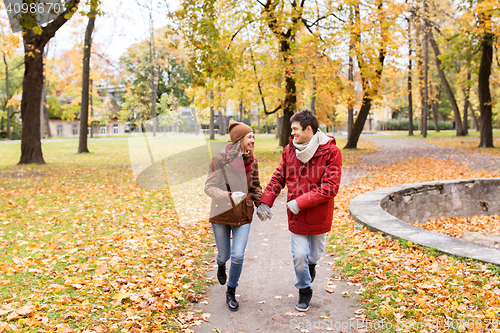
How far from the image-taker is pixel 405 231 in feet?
18.2

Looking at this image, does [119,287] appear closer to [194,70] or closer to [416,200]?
[416,200]

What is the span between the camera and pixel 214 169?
3.83m

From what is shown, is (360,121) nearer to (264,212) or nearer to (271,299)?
(271,299)

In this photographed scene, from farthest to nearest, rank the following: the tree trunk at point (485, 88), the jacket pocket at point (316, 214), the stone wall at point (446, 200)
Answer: the tree trunk at point (485, 88) < the stone wall at point (446, 200) < the jacket pocket at point (316, 214)

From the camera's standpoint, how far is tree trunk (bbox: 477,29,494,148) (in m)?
18.5

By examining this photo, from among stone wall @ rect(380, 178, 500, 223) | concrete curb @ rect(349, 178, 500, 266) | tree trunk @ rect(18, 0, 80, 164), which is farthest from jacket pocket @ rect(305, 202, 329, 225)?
tree trunk @ rect(18, 0, 80, 164)

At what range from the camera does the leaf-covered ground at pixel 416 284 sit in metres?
3.46

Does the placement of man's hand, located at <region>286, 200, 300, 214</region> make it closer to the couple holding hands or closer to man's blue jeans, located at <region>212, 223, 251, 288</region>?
the couple holding hands

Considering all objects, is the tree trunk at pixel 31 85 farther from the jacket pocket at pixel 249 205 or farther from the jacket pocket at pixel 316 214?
the jacket pocket at pixel 316 214

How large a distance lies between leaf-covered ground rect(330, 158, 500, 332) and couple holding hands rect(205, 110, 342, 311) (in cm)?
85

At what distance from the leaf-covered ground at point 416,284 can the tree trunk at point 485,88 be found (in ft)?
55.1

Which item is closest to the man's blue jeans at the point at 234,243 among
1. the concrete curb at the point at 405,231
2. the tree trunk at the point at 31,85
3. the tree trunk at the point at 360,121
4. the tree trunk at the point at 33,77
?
the concrete curb at the point at 405,231

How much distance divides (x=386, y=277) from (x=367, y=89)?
583 inches

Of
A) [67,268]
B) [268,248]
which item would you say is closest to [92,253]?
[67,268]
